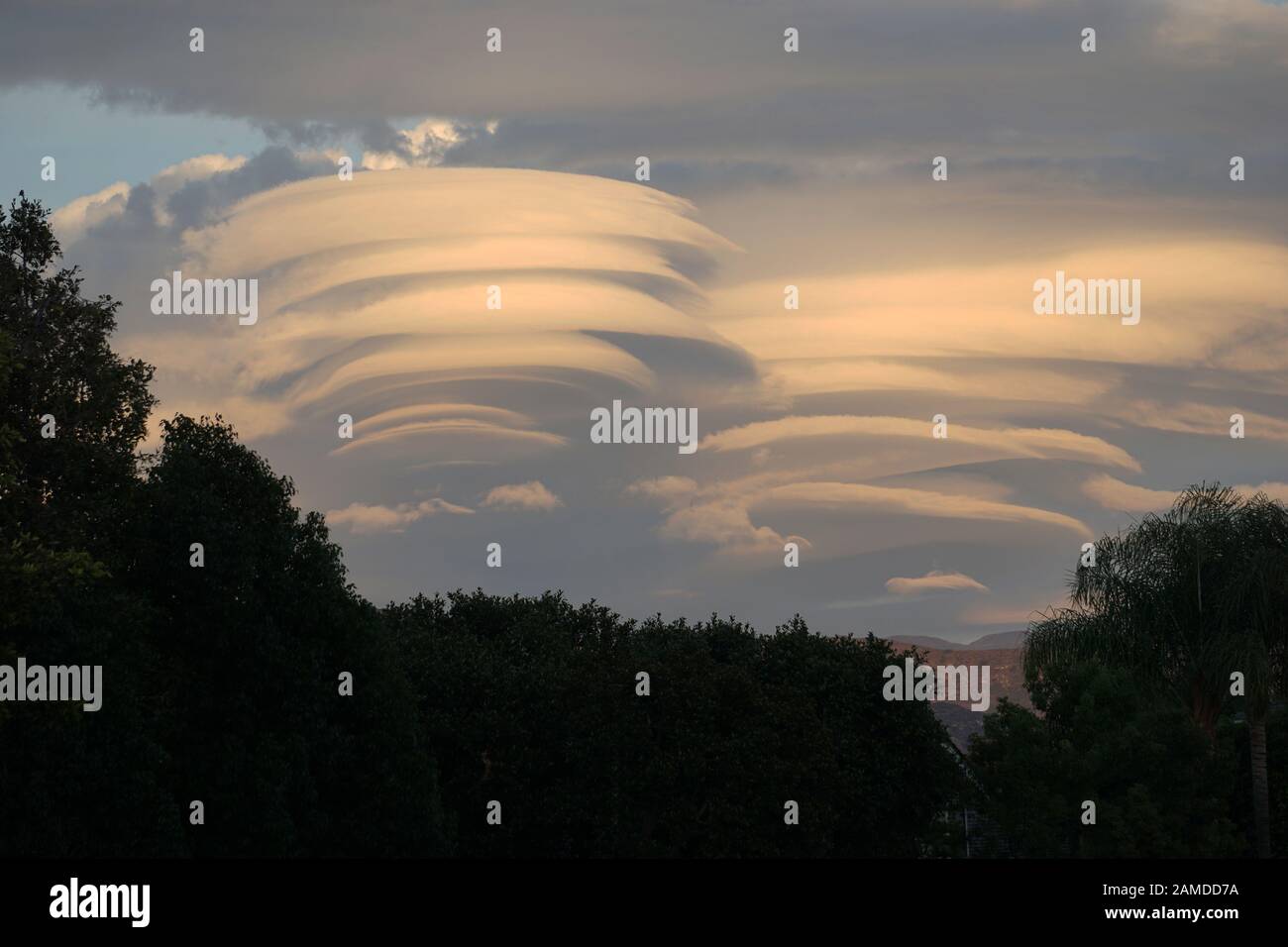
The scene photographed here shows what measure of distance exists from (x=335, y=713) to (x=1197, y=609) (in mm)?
29531

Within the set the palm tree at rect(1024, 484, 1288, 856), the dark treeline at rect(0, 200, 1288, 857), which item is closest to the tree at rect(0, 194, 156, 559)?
the dark treeline at rect(0, 200, 1288, 857)

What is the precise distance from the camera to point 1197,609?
170ft

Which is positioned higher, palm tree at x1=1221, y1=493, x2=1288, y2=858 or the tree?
the tree

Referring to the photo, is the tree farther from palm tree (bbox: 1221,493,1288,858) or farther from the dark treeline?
palm tree (bbox: 1221,493,1288,858)

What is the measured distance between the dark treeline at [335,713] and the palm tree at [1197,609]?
346 cm

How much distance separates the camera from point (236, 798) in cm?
4266

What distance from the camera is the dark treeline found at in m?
39.1

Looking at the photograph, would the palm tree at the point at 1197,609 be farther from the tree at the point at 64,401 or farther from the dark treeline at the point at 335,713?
the tree at the point at 64,401

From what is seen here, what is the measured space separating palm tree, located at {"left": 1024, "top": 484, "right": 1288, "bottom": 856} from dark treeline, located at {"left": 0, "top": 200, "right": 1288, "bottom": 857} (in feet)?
11.3

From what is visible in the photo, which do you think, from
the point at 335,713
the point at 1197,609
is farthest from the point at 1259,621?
the point at 335,713

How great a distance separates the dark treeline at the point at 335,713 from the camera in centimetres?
3909

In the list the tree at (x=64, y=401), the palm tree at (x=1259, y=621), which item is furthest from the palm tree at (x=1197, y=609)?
the tree at (x=64, y=401)
